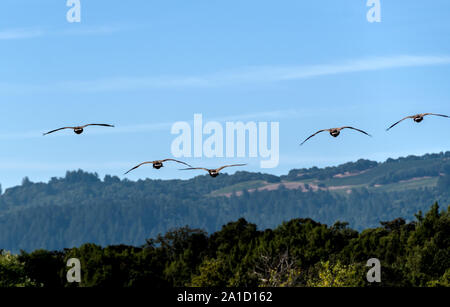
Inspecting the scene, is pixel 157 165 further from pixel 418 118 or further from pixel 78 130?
pixel 418 118

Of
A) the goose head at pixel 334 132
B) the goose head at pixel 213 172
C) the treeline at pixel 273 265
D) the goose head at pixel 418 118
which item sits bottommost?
the treeline at pixel 273 265

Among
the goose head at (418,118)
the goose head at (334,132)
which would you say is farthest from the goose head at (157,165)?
the goose head at (418,118)

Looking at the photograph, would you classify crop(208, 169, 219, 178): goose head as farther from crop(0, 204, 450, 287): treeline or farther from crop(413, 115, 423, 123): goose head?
crop(0, 204, 450, 287): treeline

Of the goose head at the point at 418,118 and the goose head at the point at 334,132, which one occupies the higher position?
the goose head at the point at 418,118

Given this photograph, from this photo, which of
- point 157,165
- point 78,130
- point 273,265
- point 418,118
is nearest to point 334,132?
point 418,118

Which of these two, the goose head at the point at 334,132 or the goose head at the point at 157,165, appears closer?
the goose head at the point at 157,165

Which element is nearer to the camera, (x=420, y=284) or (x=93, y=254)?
(x=420, y=284)

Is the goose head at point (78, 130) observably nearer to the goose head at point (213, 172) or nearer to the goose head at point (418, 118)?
the goose head at point (213, 172)

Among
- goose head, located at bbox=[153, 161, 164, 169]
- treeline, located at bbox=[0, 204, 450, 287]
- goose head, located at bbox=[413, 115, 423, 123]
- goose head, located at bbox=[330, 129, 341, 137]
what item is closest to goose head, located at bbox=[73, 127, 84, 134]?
goose head, located at bbox=[153, 161, 164, 169]

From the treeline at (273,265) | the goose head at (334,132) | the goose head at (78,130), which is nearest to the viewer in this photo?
the goose head at (78,130)
